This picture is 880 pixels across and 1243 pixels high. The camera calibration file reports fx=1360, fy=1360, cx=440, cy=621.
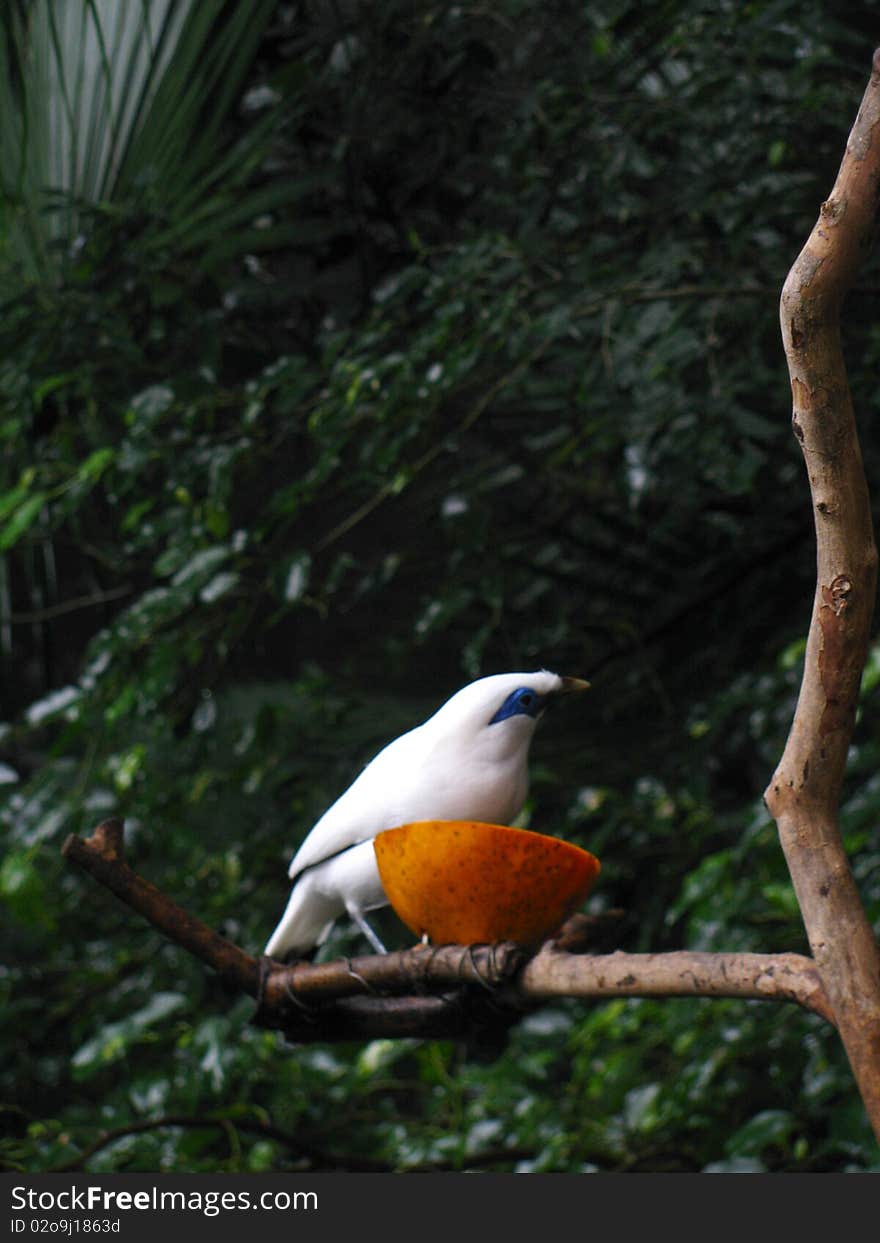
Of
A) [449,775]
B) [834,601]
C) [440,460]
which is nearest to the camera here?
[834,601]

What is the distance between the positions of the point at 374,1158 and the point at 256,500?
61 centimetres

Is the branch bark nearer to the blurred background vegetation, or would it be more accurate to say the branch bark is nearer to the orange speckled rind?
the orange speckled rind

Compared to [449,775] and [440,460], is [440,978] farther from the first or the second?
[440,460]

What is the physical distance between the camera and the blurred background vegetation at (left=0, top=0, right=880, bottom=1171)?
0.94 meters

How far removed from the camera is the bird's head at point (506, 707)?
1.46 feet

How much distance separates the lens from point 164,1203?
1.94ft

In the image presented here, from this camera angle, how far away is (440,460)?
1056 millimetres

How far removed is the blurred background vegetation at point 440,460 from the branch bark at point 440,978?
345 mm

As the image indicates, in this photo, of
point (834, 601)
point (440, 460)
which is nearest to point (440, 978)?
point (834, 601)

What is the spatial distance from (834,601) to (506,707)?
13 cm

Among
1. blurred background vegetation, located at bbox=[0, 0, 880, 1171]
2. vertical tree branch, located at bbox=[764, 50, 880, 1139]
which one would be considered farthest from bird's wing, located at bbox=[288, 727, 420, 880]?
blurred background vegetation, located at bbox=[0, 0, 880, 1171]

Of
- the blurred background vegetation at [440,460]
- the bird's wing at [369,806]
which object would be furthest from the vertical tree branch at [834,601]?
the blurred background vegetation at [440,460]

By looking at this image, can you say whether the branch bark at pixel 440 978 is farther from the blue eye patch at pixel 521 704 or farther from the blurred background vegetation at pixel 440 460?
the blurred background vegetation at pixel 440 460

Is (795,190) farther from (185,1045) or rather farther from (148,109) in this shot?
(185,1045)
